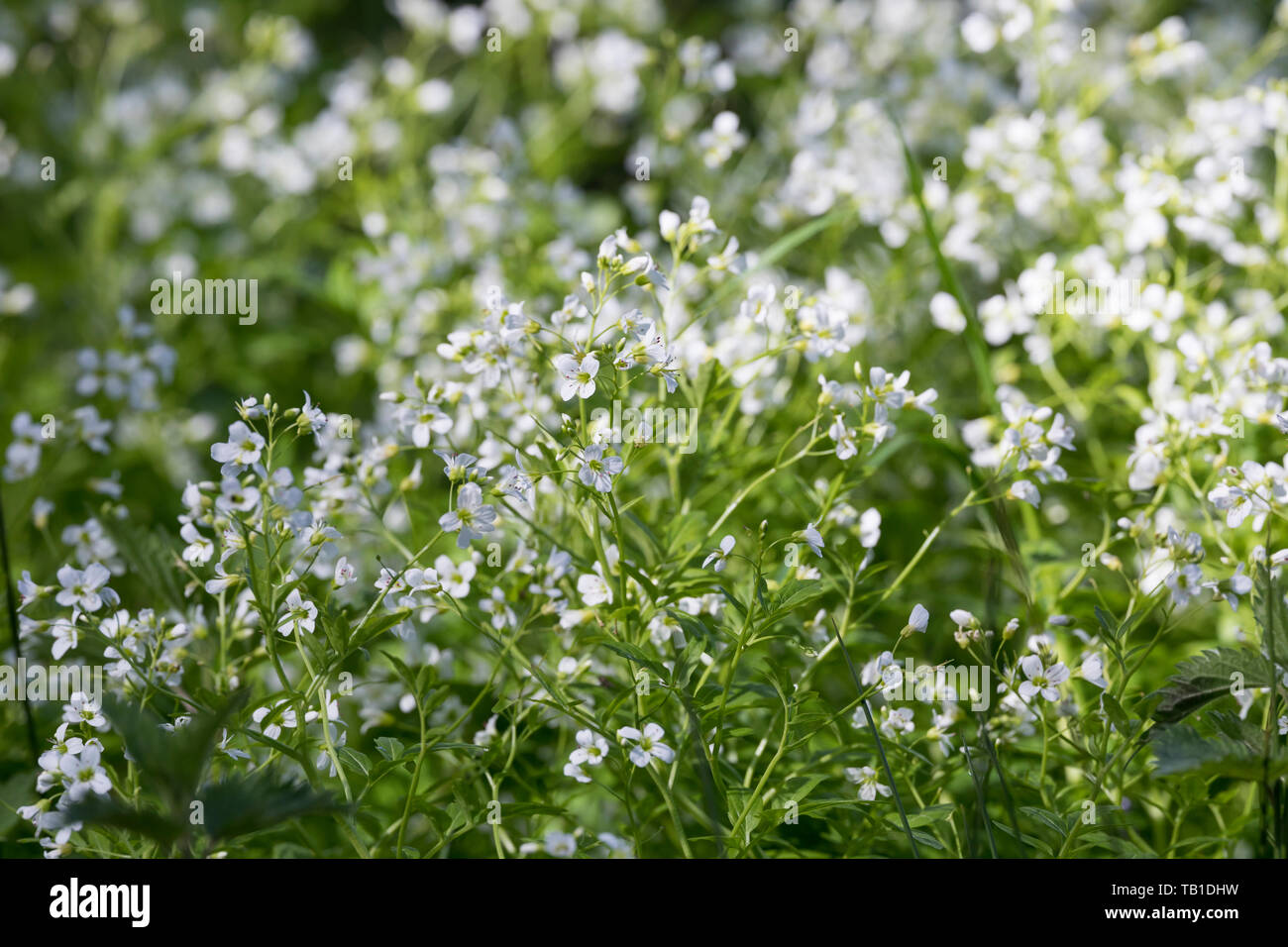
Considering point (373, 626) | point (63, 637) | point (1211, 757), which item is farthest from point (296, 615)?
point (1211, 757)

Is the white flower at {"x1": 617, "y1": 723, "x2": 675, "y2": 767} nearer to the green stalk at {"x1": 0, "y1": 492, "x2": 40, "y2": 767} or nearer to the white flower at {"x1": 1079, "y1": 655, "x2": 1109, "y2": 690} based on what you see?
the white flower at {"x1": 1079, "y1": 655, "x2": 1109, "y2": 690}

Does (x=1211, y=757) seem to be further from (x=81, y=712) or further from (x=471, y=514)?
(x=81, y=712)

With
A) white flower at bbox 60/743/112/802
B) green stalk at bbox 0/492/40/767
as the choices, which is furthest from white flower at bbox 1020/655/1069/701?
green stalk at bbox 0/492/40/767

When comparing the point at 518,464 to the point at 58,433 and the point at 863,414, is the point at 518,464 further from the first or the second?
the point at 58,433

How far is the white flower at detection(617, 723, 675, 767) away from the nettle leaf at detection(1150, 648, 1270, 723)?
22.6 inches

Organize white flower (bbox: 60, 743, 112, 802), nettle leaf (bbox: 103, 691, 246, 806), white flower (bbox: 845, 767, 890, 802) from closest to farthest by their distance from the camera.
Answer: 1. nettle leaf (bbox: 103, 691, 246, 806)
2. white flower (bbox: 60, 743, 112, 802)
3. white flower (bbox: 845, 767, 890, 802)

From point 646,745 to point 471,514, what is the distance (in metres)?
0.35

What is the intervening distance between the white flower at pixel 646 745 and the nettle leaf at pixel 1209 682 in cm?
57

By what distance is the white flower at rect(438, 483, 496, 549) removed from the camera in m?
1.28

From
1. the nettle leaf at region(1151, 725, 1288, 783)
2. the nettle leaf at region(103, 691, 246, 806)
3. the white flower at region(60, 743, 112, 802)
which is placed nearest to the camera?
the nettle leaf at region(103, 691, 246, 806)

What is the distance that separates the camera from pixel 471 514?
129cm

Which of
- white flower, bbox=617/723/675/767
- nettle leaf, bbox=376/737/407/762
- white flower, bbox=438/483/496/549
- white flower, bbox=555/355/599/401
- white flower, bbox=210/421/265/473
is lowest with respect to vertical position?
white flower, bbox=617/723/675/767
